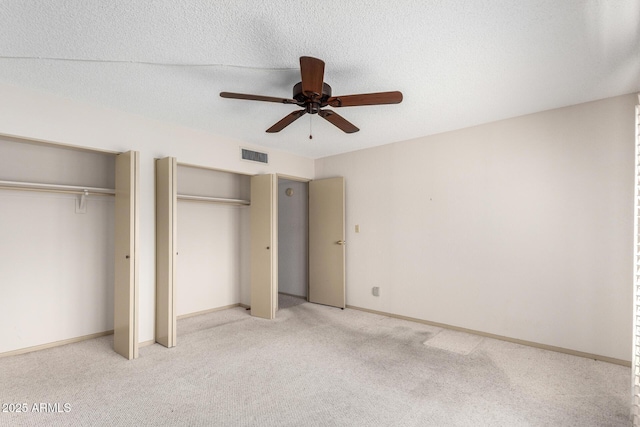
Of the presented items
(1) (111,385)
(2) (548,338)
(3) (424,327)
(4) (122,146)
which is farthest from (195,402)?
(2) (548,338)

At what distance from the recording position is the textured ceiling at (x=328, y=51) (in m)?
1.83

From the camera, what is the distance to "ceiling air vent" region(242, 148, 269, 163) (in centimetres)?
446

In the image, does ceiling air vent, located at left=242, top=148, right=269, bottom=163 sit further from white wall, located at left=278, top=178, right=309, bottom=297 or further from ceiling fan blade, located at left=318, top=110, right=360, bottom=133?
ceiling fan blade, located at left=318, top=110, right=360, bottom=133

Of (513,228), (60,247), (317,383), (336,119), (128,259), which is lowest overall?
(317,383)

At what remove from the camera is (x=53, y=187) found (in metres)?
3.13

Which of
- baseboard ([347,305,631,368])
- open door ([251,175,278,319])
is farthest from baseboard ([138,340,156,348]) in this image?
baseboard ([347,305,631,368])

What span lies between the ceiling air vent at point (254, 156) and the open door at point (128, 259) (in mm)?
1543

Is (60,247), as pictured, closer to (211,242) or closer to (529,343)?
(211,242)

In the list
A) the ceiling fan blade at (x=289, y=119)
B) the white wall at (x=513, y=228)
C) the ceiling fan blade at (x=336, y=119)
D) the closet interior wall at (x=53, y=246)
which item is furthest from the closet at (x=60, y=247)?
the white wall at (x=513, y=228)

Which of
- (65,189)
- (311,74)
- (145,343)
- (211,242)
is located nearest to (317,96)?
(311,74)

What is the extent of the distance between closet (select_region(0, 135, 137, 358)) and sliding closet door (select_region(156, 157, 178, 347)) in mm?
324

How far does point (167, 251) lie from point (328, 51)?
8.27 ft

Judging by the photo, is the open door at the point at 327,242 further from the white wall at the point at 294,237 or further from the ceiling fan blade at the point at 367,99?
the ceiling fan blade at the point at 367,99

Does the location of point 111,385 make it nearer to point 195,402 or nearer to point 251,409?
point 195,402
